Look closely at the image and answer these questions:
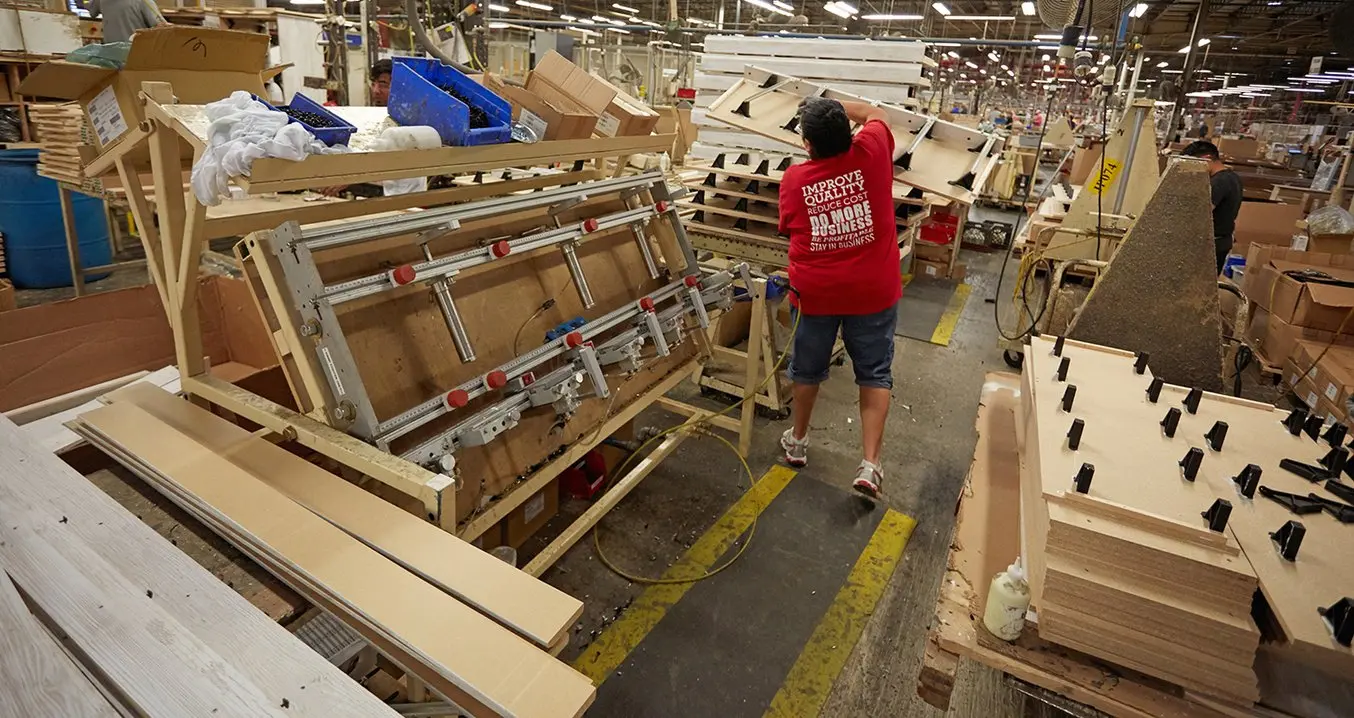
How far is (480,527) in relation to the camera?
2090 mm

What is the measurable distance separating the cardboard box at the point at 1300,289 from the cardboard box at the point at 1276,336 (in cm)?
4

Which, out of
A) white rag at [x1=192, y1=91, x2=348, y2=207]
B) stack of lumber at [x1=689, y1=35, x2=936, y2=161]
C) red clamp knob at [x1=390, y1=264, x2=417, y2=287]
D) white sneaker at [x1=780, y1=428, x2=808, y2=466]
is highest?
stack of lumber at [x1=689, y1=35, x2=936, y2=161]

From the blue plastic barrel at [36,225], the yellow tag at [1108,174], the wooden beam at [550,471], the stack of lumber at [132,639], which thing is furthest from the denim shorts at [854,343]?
the blue plastic barrel at [36,225]

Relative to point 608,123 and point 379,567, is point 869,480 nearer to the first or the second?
point 608,123

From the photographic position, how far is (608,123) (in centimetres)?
299

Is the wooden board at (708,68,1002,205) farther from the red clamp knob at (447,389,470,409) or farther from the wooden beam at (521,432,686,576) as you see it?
the red clamp knob at (447,389,470,409)

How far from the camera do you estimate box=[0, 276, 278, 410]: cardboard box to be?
2.66m

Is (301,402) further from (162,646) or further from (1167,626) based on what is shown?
(1167,626)

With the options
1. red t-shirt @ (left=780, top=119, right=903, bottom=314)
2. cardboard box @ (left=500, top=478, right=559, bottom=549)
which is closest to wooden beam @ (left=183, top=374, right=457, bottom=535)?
cardboard box @ (left=500, top=478, right=559, bottom=549)

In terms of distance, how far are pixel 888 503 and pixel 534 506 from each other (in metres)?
1.75

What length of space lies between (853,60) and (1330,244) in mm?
4354

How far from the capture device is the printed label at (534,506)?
2816 millimetres

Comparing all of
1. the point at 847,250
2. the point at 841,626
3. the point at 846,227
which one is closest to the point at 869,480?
the point at 841,626

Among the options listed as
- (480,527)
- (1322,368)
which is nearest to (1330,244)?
(1322,368)
